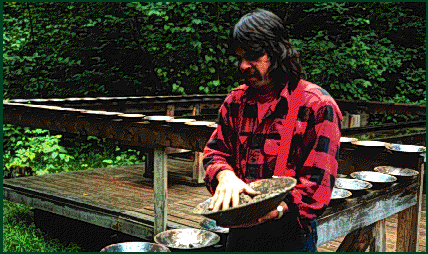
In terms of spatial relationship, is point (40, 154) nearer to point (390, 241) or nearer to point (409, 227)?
point (390, 241)

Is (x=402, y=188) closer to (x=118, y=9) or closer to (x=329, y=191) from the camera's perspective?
(x=329, y=191)

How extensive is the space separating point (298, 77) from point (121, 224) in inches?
155

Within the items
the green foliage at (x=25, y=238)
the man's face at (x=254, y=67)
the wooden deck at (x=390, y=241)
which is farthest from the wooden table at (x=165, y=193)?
the wooden deck at (x=390, y=241)

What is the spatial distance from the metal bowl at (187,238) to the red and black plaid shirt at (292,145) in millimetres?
302

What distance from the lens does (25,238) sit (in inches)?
256

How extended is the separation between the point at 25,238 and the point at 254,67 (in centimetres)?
549

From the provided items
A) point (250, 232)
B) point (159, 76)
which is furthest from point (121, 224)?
point (159, 76)

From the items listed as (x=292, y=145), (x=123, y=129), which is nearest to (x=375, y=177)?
(x=292, y=145)

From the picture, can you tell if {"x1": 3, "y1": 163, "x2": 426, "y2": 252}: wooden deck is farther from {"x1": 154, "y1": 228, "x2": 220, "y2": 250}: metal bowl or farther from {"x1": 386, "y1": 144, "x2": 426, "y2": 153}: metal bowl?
{"x1": 154, "y1": 228, "x2": 220, "y2": 250}: metal bowl

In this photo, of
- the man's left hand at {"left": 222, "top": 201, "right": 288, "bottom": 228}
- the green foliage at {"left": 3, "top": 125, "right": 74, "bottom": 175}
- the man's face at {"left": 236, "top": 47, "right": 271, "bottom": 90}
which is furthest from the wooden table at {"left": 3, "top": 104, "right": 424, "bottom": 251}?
the green foliage at {"left": 3, "top": 125, "right": 74, "bottom": 175}

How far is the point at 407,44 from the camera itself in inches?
448

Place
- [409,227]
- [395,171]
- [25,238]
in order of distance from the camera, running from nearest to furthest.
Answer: [395,171]
[409,227]
[25,238]

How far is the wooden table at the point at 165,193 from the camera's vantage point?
8.52 ft

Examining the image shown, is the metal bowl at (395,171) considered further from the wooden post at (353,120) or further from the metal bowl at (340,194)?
the wooden post at (353,120)
